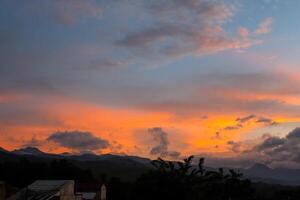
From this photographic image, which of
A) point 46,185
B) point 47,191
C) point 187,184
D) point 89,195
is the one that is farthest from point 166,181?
point 47,191

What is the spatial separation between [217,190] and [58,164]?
3394 cm

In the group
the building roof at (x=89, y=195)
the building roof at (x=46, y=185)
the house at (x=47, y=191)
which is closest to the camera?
the house at (x=47, y=191)

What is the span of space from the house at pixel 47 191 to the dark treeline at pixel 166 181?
1324 inches

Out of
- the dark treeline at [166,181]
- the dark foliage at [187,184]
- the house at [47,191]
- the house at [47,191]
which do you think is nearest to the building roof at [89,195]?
the dark treeline at [166,181]

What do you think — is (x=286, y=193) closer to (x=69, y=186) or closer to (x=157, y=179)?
(x=157, y=179)

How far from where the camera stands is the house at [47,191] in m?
38.5

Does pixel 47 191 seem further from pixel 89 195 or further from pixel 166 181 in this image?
pixel 166 181

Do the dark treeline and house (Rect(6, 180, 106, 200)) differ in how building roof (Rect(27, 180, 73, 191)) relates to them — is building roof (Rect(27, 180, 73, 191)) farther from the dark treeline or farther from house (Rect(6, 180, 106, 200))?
the dark treeline

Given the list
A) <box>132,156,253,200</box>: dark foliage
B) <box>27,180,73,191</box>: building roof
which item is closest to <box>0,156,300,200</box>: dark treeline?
<box>132,156,253,200</box>: dark foliage

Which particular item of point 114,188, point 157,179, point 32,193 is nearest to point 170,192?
point 157,179

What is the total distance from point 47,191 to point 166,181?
43.7 metres

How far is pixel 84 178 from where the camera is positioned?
106 m

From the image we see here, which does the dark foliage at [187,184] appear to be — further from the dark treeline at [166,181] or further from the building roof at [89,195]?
the building roof at [89,195]

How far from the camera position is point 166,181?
83500mm
